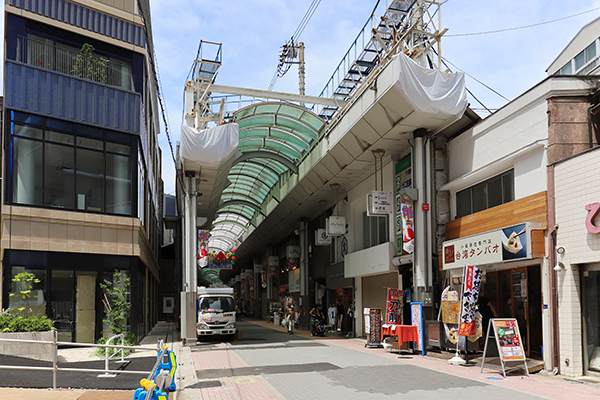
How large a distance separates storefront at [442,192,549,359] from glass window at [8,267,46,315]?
12475 mm

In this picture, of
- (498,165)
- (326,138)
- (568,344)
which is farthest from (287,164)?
(568,344)

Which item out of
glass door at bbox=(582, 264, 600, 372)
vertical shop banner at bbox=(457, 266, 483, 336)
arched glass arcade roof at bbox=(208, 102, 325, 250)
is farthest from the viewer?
arched glass arcade roof at bbox=(208, 102, 325, 250)

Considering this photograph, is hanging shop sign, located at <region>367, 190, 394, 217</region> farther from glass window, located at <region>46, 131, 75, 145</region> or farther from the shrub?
the shrub

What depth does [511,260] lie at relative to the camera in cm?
1274

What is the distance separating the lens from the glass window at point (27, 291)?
645 inches

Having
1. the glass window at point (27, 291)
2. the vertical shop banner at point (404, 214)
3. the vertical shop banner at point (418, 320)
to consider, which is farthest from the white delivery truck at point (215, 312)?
the vertical shop banner at point (418, 320)

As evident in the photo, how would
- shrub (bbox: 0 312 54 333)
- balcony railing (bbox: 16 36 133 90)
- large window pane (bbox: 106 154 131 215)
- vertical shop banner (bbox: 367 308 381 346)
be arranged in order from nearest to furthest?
shrub (bbox: 0 312 54 333)
balcony railing (bbox: 16 36 133 90)
vertical shop banner (bbox: 367 308 381 346)
large window pane (bbox: 106 154 131 215)

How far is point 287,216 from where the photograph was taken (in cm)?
3297

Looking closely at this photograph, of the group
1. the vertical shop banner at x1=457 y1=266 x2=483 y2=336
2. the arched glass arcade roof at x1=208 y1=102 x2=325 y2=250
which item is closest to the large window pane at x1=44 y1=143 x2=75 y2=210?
the arched glass arcade roof at x1=208 y1=102 x2=325 y2=250

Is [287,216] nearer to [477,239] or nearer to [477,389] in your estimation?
[477,239]

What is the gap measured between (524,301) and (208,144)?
503 inches

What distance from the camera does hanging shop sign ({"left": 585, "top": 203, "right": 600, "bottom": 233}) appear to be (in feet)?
34.7

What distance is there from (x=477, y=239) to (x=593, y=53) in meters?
28.1

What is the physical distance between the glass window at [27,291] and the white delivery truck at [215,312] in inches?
313
